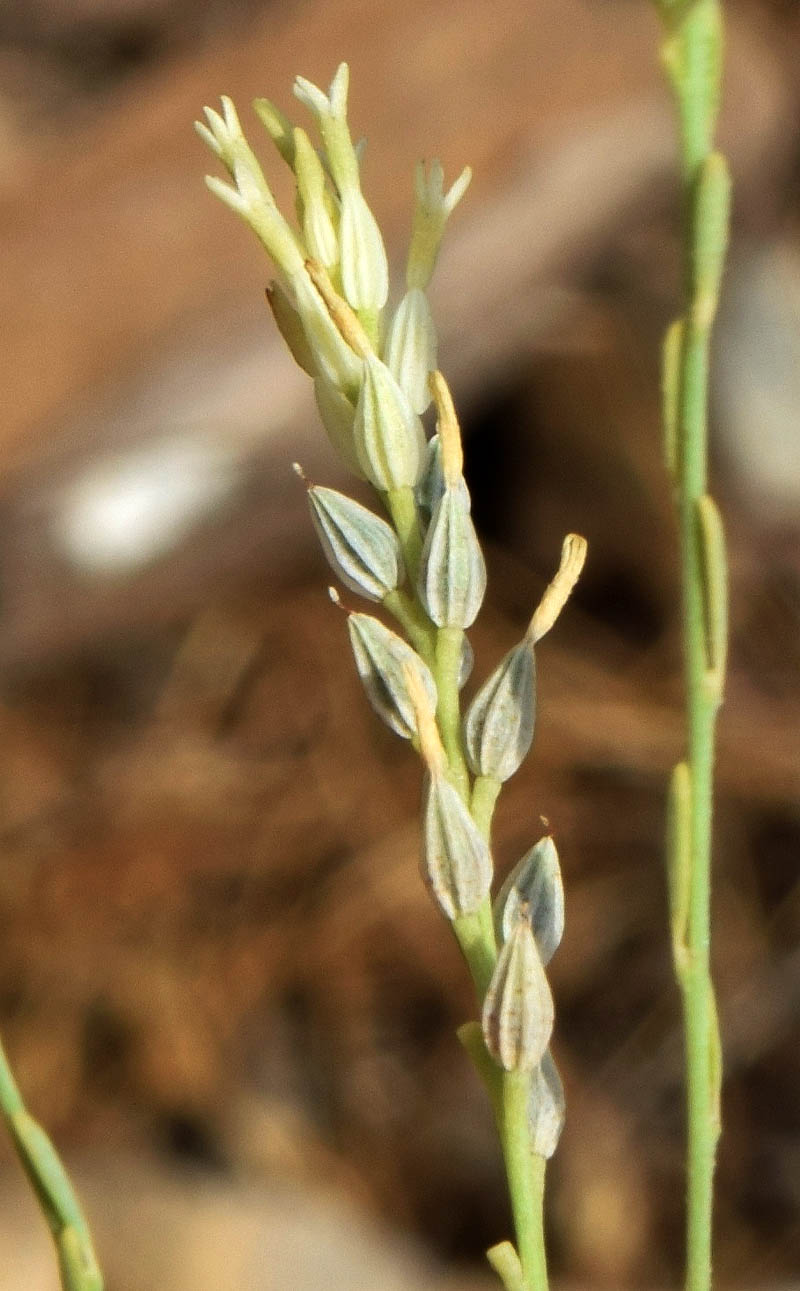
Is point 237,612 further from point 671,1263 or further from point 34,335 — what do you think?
point 671,1263

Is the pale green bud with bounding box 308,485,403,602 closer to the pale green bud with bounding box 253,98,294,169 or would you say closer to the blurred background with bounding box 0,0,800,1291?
the pale green bud with bounding box 253,98,294,169

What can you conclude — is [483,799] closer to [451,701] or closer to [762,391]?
[451,701]

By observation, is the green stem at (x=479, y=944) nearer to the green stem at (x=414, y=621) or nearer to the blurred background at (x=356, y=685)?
the green stem at (x=414, y=621)

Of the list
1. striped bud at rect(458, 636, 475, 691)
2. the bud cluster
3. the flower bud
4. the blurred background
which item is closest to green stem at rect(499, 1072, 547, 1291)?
the bud cluster

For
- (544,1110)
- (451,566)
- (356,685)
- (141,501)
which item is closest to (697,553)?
(451,566)

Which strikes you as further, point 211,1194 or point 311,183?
point 211,1194

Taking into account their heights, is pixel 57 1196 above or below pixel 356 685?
below

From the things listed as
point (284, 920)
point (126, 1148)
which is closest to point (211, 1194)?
point (126, 1148)
